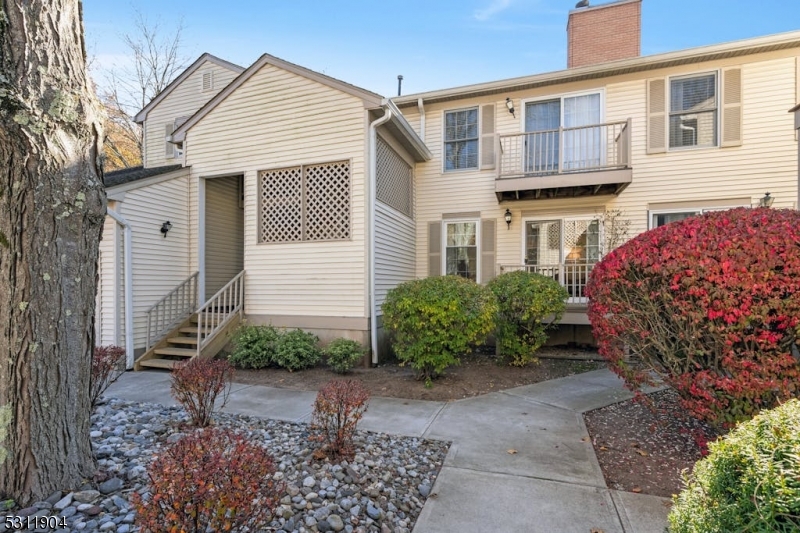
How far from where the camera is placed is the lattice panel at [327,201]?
7.07m

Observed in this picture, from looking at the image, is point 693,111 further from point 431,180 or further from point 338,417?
point 338,417

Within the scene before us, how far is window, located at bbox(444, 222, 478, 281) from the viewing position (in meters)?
9.22

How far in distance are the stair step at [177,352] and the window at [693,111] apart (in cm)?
1029

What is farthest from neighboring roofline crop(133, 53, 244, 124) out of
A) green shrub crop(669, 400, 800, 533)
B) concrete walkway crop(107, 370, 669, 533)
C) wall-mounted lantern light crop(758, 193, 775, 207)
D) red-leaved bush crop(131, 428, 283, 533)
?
wall-mounted lantern light crop(758, 193, 775, 207)

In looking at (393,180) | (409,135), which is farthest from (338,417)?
(409,135)

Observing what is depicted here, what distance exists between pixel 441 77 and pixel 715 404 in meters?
11.4

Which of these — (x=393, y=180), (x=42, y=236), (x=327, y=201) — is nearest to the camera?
(x=42, y=236)

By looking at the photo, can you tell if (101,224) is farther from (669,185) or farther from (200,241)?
(669,185)

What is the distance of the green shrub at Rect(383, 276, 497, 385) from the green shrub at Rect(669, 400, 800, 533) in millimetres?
3752

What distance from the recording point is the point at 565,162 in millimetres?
8430

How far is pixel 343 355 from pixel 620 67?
8.10 meters

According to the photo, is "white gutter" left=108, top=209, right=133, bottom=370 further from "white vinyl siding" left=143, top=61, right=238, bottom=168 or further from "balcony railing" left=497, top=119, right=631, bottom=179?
"balcony railing" left=497, top=119, right=631, bottom=179

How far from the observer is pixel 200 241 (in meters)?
8.20

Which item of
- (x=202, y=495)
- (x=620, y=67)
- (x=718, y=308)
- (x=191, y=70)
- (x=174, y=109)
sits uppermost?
(x=191, y=70)
